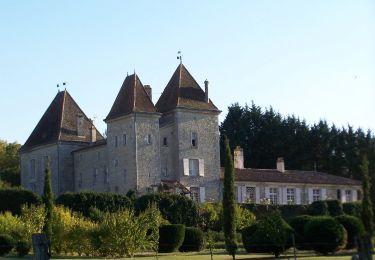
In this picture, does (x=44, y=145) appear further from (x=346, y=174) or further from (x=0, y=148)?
(x=346, y=174)

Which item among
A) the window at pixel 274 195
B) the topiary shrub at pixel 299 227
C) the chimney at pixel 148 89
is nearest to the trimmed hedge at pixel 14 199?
the chimney at pixel 148 89

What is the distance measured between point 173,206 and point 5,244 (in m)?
18.9

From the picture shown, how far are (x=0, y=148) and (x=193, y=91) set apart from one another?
27438 mm

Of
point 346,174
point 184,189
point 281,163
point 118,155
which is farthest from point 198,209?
point 346,174

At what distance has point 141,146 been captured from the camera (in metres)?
62.5

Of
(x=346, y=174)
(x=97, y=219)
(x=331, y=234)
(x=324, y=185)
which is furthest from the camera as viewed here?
(x=346, y=174)

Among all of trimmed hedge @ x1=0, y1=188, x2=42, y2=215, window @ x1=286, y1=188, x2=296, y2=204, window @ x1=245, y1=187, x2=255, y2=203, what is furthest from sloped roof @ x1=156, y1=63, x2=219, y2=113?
trimmed hedge @ x1=0, y1=188, x2=42, y2=215

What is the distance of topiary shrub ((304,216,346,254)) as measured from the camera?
34469mm

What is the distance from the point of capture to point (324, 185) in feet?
238

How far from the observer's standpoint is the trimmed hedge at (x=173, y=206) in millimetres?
54156

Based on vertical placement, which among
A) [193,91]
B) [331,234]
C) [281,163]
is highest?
[193,91]

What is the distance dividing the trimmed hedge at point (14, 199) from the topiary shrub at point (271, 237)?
22.1 meters

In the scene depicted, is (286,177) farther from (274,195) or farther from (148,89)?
(148,89)

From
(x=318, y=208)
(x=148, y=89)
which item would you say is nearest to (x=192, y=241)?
(x=318, y=208)
